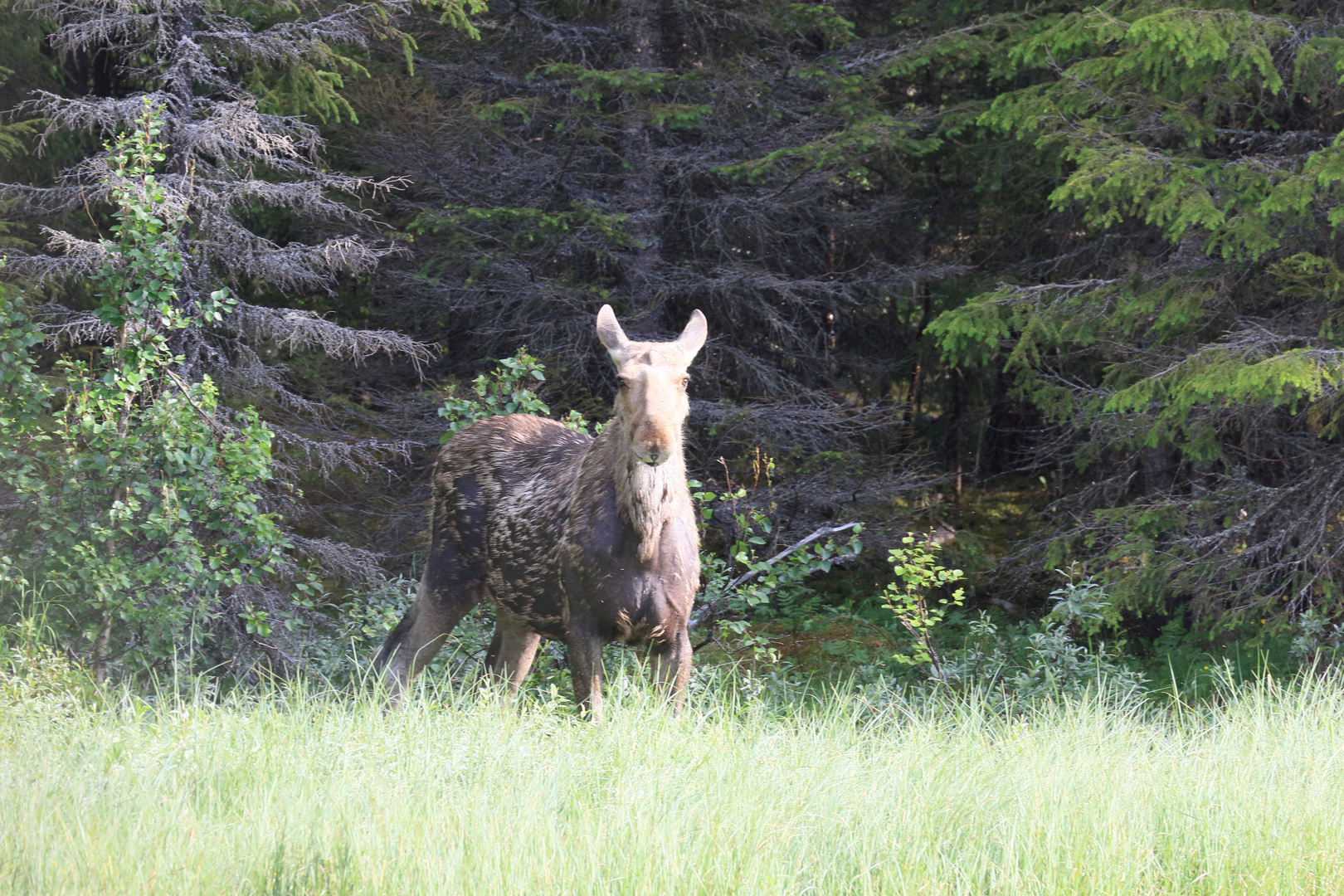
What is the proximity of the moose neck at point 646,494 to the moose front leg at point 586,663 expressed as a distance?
0.48m

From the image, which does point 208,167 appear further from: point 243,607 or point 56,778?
point 56,778

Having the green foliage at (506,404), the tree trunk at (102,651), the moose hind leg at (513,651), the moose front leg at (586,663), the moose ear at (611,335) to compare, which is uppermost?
the moose ear at (611,335)

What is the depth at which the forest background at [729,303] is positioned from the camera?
24.4 ft

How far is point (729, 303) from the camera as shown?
12.3 meters

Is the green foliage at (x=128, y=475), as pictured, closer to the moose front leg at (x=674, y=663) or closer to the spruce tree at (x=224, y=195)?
the spruce tree at (x=224, y=195)

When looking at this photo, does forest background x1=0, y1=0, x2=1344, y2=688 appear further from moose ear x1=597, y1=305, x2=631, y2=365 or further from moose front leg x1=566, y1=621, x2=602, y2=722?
moose ear x1=597, y1=305, x2=631, y2=365

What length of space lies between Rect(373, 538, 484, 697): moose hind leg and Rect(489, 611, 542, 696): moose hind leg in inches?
9.5

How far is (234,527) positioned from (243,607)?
134 centimetres

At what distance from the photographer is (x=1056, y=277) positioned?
11742mm

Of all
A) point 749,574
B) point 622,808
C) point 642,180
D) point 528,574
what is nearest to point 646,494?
point 528,574

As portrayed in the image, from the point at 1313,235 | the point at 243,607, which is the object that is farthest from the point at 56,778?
the point at 1313,235

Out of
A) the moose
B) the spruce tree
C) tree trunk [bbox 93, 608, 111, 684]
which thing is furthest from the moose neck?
tree trunk [bbox 93, 608, 111, 684]

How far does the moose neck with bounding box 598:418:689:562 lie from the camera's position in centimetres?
526

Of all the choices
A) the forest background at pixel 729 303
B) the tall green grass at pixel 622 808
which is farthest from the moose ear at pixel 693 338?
the forest background at pixel 729 303
